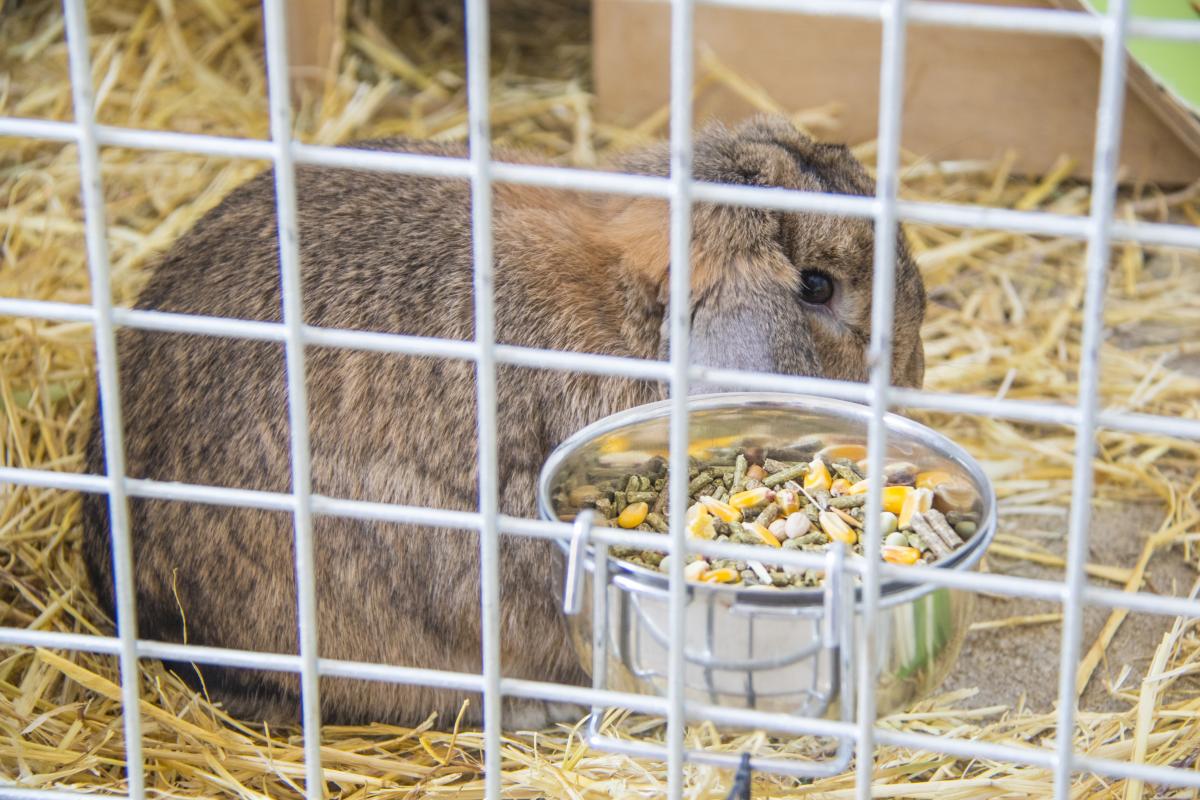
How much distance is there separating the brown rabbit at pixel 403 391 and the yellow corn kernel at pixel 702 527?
1.51 feet

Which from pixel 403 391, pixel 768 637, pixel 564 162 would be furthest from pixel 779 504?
pixel 564 162

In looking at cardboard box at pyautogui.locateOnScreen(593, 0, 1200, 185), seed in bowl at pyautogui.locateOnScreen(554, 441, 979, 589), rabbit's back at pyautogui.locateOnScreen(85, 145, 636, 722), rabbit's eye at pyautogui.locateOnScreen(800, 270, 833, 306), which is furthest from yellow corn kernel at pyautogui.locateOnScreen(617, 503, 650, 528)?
cardboard box at pyautogui.locateOnScreen(593, 0, 1200, 185)

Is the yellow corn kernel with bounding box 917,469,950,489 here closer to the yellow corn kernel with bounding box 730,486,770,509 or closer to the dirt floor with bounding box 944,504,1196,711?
the yellow corn kernel with bounding box 730,486,770,509

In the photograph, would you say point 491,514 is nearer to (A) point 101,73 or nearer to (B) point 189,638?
(B) point 189,638

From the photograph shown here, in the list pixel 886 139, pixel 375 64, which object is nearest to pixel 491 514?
pixel 886 139

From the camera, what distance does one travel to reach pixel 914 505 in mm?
2709

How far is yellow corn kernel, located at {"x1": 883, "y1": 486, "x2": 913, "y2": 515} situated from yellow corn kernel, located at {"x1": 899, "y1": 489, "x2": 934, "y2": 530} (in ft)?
0.04

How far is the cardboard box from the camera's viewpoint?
16.5ft

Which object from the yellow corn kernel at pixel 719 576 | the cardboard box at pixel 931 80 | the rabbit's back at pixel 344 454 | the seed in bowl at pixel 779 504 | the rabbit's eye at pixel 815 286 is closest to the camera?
the yellow corn kernel at pixel 719 576

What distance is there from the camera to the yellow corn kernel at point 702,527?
104 inches

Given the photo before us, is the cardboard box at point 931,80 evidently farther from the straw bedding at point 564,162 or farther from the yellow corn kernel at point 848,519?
the yellow corn kernel at point 848,519

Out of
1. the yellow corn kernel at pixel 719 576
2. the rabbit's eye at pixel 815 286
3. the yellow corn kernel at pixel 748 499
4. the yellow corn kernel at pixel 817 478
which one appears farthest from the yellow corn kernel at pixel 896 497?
the rabbit's eye at pixel 815 286

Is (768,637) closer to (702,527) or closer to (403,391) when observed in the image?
(702,527)

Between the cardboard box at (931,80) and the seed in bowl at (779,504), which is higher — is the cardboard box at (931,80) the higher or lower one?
the higher one
